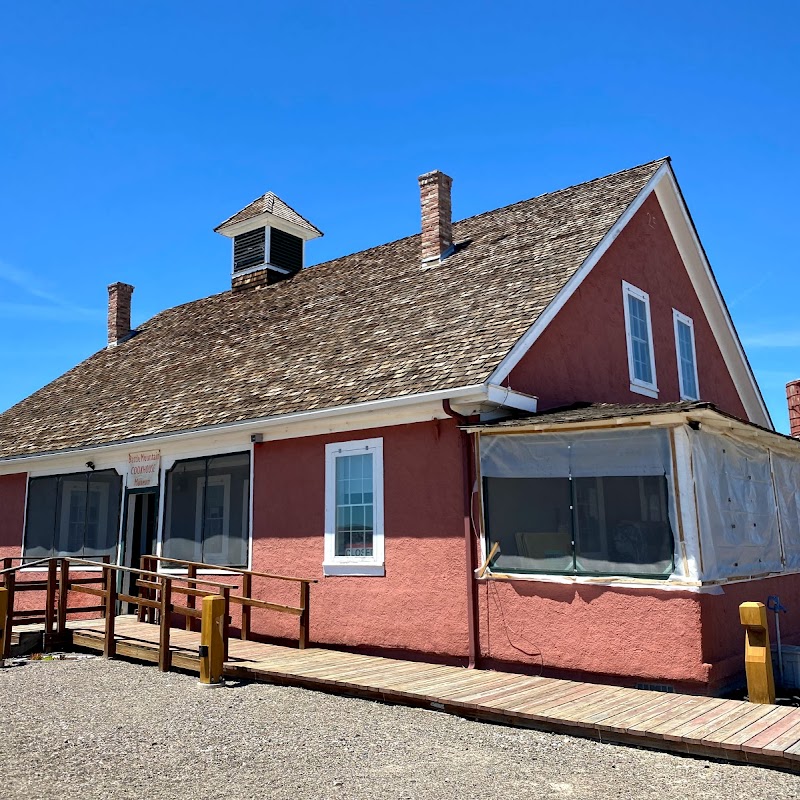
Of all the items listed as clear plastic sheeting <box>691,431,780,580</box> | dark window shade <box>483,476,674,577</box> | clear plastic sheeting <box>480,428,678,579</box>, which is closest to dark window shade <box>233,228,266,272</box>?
clear plastic sheeting <box>480,428,678,579</box>

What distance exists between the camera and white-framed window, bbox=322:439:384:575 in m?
10.7

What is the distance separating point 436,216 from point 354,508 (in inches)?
246

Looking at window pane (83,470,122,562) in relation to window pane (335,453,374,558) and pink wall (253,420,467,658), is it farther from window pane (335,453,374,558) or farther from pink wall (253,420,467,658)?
window pane (335,453,374,558)

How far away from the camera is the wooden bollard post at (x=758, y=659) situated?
759 cm

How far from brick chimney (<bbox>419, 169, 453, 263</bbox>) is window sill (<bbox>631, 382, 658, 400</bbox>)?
13.5 ft

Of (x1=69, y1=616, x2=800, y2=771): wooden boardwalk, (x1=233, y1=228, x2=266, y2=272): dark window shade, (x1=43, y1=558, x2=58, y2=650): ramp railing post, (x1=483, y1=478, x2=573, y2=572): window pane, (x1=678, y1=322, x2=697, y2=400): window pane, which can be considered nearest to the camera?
(x1=69, y1=616, x2=800, y2=771): wooden boardwalk

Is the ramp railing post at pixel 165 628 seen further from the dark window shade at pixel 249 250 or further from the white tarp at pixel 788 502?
the dark window shade at pixel 249 250

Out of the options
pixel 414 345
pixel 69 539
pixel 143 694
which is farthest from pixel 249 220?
pixel 143 694

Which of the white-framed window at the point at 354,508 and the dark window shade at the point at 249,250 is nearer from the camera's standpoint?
the white-framed window at the point at 354,508

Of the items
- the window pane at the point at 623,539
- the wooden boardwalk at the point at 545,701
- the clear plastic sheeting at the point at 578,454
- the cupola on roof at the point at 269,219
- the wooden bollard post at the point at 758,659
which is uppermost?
the cupola on roof at the point at 269,219

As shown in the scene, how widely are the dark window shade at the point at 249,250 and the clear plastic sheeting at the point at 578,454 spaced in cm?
1215

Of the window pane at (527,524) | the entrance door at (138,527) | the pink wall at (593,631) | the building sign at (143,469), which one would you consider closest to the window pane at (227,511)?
the building sign at (143,469)

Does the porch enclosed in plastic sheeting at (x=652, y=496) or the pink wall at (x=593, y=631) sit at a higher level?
the porch enclosed in plastic sheeting at (x=652, y=496)

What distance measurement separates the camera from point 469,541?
32.0 ft
